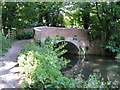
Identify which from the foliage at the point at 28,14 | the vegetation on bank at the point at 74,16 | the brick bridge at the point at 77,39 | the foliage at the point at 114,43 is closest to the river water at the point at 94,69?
the brick bridge at the point at 77,39

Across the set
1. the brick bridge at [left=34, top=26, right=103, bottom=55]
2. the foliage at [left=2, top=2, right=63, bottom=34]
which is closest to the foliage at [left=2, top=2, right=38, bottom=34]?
the foliage at [left=2, top=2, right=63, bottom=34]

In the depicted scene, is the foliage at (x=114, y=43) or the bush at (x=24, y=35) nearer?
the foliage at (x=114, y=43)

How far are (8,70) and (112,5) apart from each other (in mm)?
7385

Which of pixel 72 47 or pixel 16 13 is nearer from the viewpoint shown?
pixel 72 47

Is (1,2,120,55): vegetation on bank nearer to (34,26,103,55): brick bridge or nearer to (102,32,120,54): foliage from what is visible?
(102,32,120,54): foliage

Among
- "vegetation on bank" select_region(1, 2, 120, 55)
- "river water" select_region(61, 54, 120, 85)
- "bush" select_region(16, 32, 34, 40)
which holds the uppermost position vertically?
→ "vegetation on bank" select_region(1, 2, 120, 55)

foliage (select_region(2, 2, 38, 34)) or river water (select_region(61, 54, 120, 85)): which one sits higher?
foliage (select_region(2, 2, 38, 34))

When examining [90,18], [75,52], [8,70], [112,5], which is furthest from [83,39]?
[8,70]

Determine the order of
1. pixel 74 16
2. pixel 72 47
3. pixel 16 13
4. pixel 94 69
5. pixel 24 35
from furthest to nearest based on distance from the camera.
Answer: pixel 24 35, pixel 74 16, pixel 16 13, pixel 72 47, pixel 94 69

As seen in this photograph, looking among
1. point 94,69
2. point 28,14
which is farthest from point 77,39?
point 28,14

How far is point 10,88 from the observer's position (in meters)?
3.62

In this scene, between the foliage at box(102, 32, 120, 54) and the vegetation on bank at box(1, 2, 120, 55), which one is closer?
the foliage at box(102, 32, 120, 54)

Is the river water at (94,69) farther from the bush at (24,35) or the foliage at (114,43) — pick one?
the bush at (24,35)

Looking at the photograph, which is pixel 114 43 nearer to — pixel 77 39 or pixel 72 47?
pixel 77 39
